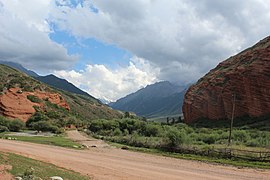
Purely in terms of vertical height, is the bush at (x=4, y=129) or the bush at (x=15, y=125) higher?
the bush at (x=15, y=125)

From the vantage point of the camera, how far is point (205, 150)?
42844 millimetres

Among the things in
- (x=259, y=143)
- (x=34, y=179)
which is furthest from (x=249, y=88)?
(x=34, y=179)

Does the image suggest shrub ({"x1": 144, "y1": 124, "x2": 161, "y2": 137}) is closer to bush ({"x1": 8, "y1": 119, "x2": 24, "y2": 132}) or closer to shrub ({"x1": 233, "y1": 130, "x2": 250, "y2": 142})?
shrub ({"x1": 233, "y1": 130, "x2": 250, "y2": 142})

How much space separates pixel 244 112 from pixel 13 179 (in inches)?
3678

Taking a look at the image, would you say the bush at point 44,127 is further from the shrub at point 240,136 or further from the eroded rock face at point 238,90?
the eroded rock face at point 238,90

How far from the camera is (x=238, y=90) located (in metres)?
104

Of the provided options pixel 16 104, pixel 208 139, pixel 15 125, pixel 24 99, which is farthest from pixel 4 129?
pixel 208 139

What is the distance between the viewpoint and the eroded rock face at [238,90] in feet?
321

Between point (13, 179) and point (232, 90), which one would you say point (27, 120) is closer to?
point (232, 90)

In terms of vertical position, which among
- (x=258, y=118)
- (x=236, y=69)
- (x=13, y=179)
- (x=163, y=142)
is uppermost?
(x=236, y=69)

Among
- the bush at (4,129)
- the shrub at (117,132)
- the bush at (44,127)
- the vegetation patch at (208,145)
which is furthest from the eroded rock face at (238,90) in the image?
the bush at (4,129)

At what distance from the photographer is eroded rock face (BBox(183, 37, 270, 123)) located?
97.8 meters

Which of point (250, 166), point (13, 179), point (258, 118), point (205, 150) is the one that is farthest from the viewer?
point (258, 118)

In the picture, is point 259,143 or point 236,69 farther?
point 236,69
